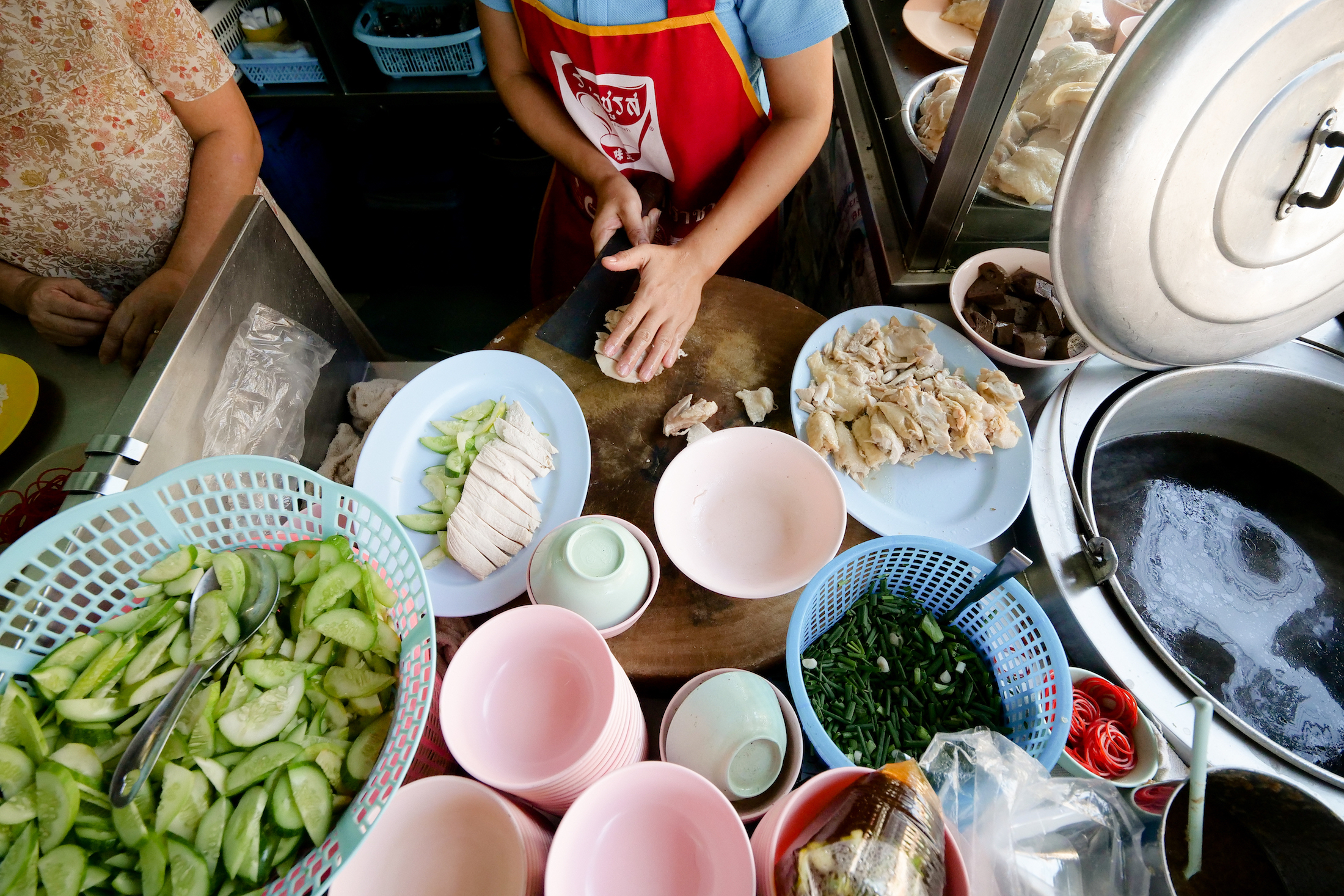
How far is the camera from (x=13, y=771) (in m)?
0.78

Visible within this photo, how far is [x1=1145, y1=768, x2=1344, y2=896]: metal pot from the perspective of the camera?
0.80 m

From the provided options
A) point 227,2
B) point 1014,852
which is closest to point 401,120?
point 227,2

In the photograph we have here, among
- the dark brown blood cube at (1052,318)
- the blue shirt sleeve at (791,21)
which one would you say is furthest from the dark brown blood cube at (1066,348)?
the blue shirt sleeve at (791,21)

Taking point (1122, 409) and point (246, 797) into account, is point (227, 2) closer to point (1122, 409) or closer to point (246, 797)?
point (246, 797)

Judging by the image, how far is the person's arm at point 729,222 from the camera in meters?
1.70

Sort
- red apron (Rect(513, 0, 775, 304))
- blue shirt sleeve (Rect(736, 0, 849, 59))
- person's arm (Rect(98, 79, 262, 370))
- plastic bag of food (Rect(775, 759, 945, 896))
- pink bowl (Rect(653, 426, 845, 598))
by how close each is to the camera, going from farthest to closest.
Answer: person's arm (Rect(98, 79, 262, 370)) < red apron (Rect(513, 0, 775, 304)) < blue shirt sleeve (Rect(736, 0, 849, 59)) < pink bowl (Rect(653, 426, 845, 598)) < plastic bag of food (Rect(775, 759, 945, 896))

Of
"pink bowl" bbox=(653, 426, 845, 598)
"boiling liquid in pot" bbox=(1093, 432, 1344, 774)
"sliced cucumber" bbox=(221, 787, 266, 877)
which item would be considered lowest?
"boiling liquid in pot" bbox=(1093, 432, 1344, 774)

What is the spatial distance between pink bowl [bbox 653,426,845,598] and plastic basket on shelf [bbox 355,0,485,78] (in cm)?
311

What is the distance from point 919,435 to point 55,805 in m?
1.70

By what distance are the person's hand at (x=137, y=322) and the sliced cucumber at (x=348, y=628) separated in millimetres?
1462

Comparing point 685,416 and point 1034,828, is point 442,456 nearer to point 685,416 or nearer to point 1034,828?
point 685,416

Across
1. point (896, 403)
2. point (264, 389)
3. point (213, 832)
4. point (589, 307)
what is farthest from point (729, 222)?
point (213, 832)

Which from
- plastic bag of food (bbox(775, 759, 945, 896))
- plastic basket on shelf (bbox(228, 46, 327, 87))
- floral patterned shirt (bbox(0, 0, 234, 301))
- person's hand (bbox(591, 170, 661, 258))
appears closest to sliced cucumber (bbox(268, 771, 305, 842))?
plastic bag of food (bbox(775, 759, 945, 896))

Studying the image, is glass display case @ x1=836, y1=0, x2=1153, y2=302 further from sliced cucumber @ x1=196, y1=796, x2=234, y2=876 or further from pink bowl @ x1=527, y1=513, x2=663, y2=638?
sliced cucumber @ x1=196, y1=796, x2=234, y2=876
